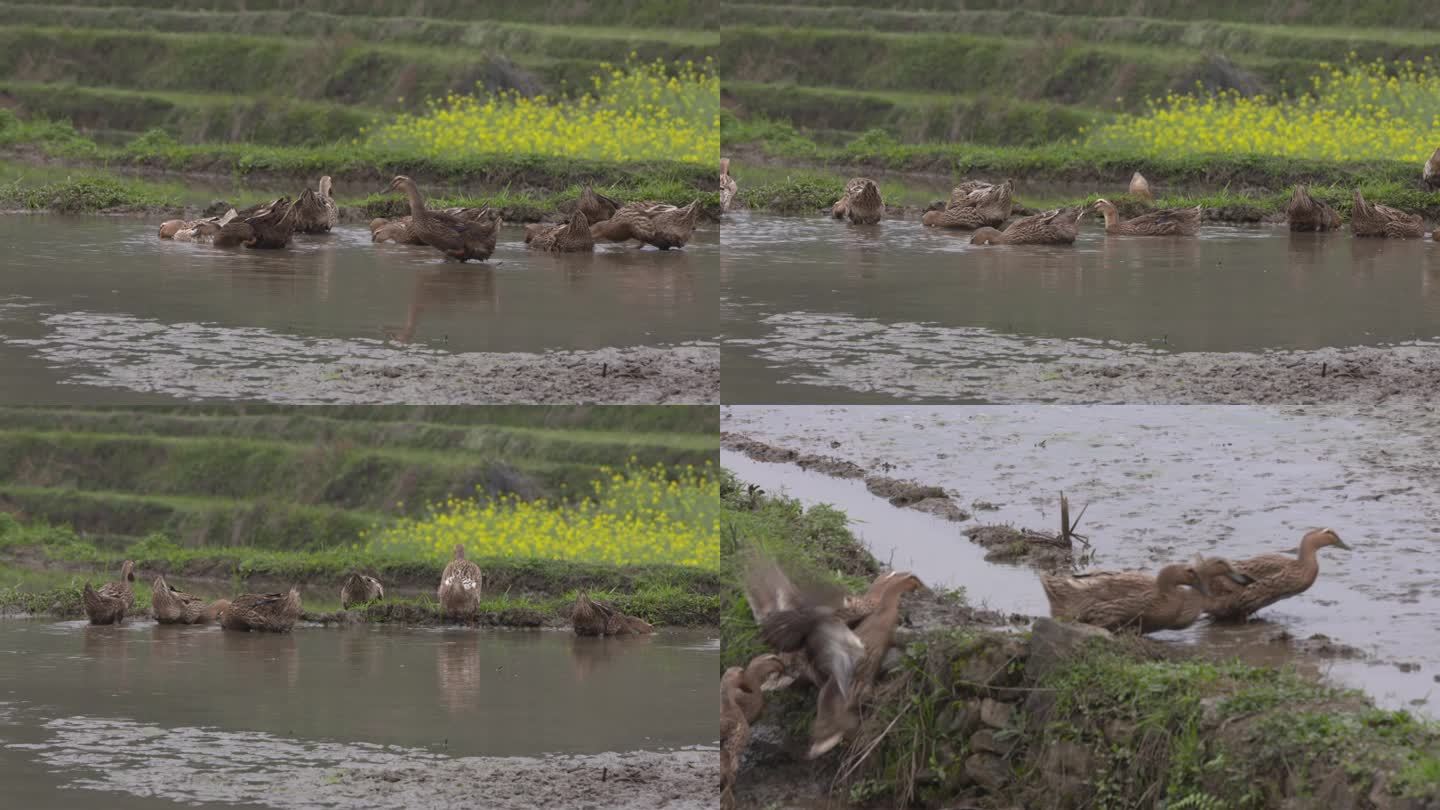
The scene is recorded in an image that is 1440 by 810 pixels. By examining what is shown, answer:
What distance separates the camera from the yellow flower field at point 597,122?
74.8 ft

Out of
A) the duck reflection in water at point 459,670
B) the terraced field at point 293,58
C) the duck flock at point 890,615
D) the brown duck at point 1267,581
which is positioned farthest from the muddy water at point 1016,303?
the terraced field at point 293,58

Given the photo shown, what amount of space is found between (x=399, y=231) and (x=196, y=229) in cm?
197

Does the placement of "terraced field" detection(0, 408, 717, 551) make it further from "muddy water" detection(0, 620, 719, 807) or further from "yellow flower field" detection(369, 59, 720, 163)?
"muddy water" detection(0, 620, 719, 807)

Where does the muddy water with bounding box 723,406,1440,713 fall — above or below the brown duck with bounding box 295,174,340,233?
below

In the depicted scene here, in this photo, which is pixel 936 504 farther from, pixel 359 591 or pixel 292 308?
pixel 359 591

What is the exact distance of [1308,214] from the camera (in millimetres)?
17812

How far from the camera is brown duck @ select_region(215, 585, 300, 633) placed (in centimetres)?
1703

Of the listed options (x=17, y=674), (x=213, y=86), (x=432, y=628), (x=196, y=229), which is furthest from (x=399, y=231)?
(x=213, y=86)

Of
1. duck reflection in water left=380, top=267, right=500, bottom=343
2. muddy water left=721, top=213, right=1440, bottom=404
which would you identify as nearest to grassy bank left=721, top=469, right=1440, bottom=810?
muddy water left=721, top=213, right=1440, bottom=404

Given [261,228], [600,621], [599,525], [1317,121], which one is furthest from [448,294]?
[1317,121]

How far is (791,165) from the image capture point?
23531 mm

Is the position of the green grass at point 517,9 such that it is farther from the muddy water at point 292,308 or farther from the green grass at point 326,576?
the muddy water at point 292,308

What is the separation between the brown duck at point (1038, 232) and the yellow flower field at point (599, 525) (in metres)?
4.86

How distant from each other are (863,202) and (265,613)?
7.08 m
